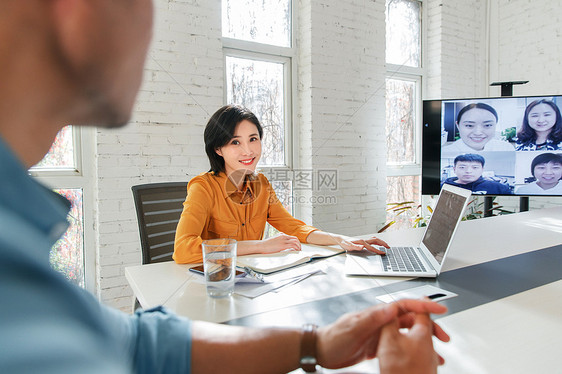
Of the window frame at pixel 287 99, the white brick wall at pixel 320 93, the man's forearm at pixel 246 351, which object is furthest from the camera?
the window frame at pixel 287 99

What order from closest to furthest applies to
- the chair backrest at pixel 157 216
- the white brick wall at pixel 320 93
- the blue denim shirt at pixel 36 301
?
1. the blue denim shirt at pixel 36 301
2. the chair backrest at pixel 157 216
3. the white brick wall at pixel 320 93

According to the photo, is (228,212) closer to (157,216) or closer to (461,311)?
(157,216)

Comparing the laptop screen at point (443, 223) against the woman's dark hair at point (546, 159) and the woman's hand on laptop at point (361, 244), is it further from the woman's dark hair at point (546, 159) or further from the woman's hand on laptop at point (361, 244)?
the woman's dark hair at point (546, 159)

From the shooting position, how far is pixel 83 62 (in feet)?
1.00

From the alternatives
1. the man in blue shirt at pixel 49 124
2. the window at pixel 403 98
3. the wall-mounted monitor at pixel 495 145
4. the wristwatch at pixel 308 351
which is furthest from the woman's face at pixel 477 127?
the man in blue shirt at pixel 49 124

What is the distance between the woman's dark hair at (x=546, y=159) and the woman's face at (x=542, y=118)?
0.62 feet

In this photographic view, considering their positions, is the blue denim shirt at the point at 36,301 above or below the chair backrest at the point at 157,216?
above

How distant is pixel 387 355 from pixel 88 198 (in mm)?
2582

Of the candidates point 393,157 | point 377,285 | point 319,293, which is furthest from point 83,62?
point 393,157

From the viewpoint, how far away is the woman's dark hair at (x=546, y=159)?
2.93m

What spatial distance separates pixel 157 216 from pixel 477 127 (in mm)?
2636

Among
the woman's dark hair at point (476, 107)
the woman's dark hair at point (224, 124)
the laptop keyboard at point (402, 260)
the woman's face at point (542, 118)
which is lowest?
the laptop keyboard at point (402, 260)

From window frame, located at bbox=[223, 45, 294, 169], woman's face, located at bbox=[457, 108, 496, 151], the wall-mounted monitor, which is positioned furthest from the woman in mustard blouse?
woman's face, located at bbox=[457, 108, 496, 151]

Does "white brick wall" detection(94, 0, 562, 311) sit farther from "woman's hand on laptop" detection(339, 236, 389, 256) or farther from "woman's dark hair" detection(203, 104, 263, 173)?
"woman's hand on laptop" detection(339, 236, 389, 256)
